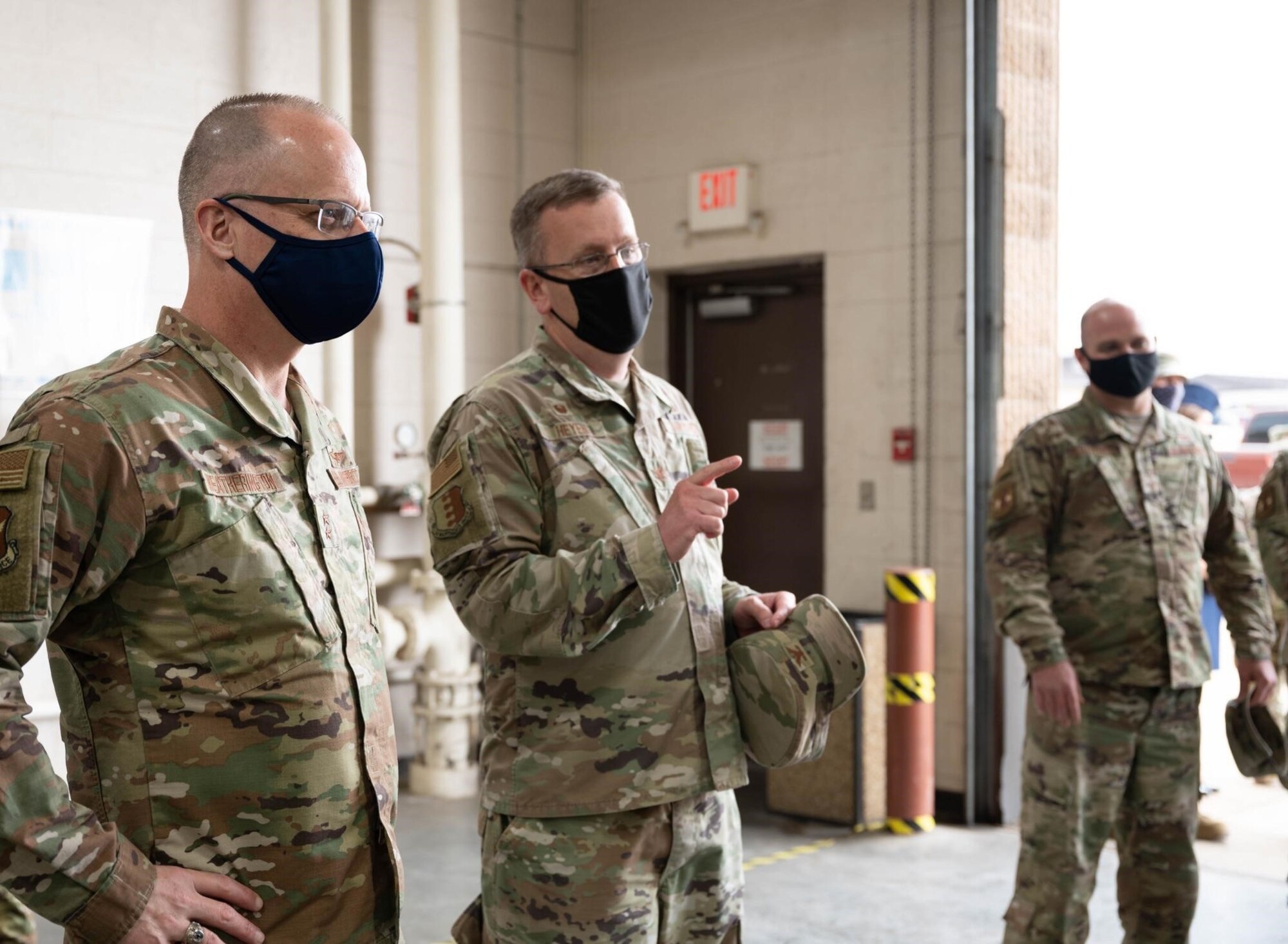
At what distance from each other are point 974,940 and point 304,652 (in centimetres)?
315

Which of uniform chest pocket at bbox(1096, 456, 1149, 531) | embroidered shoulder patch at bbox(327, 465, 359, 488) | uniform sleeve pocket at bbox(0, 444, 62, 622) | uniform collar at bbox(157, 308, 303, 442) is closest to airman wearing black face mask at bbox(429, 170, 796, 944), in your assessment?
embroidered shoulder patch at bbox(327, 465, 359, 488)

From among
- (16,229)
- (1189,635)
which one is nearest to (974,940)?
(1189,635)

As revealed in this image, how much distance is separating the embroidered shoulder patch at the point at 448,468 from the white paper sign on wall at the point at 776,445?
422cm

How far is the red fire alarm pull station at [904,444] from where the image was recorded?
5.66m

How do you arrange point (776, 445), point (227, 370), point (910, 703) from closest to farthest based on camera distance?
point (227, 370) < point (910, 703) < point (776, 445)

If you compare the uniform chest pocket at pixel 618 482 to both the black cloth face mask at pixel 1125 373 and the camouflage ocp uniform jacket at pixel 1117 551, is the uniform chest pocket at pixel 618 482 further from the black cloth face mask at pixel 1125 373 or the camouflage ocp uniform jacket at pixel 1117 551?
the black cloth face mask at pixel 1125 373

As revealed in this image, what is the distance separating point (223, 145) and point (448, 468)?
727 mm

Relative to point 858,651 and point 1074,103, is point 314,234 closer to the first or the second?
point 858,651

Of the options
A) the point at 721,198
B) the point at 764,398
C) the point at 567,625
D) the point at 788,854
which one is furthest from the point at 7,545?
the point at 764,398

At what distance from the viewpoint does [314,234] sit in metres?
1.64

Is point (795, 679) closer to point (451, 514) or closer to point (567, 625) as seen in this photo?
point (567, 625)

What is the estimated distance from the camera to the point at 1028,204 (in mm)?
5469

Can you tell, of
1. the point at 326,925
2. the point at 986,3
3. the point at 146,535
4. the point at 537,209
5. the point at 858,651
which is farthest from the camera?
the point at 986,3

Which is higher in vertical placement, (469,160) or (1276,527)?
(469,160)
